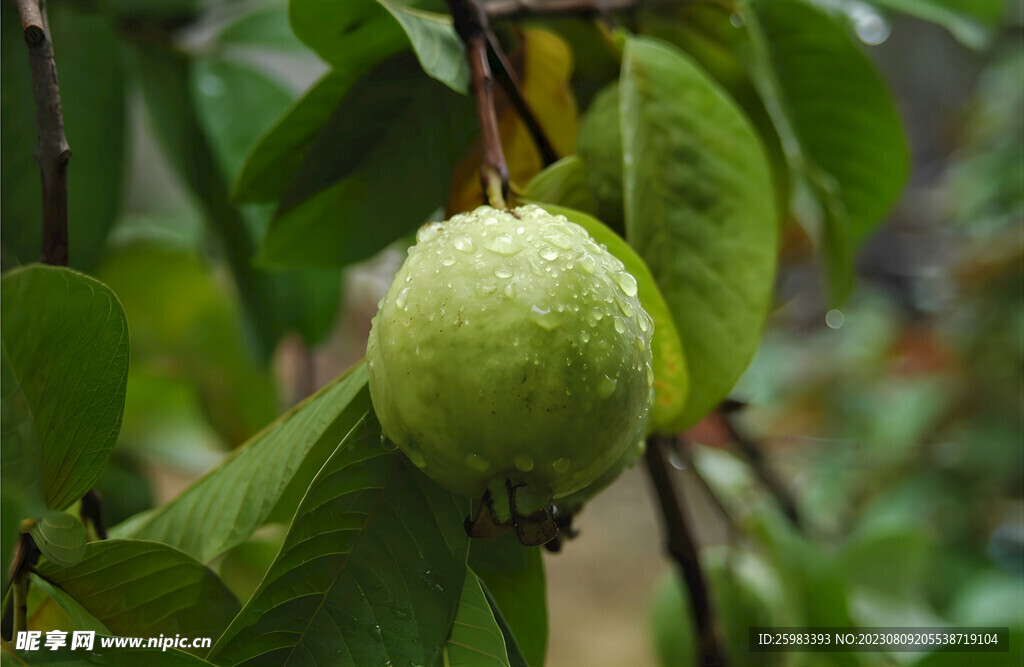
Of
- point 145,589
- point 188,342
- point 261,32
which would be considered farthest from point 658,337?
point 188,342

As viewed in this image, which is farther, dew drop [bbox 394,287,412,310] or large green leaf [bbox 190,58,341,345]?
large green leaf [bbox 190,58,341,345]

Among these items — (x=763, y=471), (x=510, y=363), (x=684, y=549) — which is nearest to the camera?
(x=510, y=363)

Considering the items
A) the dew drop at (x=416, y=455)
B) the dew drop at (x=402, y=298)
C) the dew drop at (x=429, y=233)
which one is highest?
the dew drop at (x=429, y=233)

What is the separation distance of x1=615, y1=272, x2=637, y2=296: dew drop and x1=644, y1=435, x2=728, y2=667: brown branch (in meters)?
0.25

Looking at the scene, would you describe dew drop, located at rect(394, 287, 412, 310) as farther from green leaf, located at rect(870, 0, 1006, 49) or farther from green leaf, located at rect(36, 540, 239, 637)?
green leaf, located at rect(870, 0, 1006, 49)

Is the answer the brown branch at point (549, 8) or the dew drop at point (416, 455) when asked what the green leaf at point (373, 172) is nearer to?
the brown branch at point (549, 8)

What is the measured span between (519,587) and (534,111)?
0.91ft

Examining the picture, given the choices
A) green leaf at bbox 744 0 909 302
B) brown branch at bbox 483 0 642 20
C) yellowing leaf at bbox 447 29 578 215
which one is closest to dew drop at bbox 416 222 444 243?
yellowing leaf at bbox 447 29 578 215

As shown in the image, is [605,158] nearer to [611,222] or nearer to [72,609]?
[611,222]

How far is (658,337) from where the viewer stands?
381 mm

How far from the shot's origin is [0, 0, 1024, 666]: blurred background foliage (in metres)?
0.61

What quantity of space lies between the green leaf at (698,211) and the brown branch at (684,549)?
14 centimetres

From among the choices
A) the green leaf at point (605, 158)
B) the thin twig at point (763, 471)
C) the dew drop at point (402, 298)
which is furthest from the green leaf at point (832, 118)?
the dew drop at point (402, 298)

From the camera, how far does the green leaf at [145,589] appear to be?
36cm
